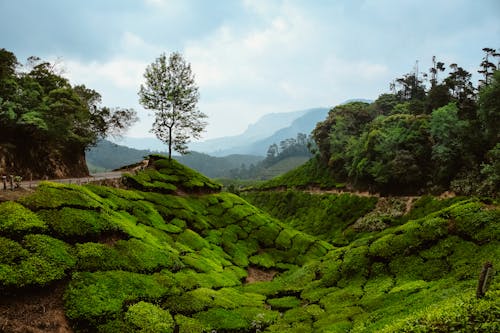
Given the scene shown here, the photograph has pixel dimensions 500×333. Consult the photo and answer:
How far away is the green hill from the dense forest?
13259 mm

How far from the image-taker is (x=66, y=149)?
4059cm

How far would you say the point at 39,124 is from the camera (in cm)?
3142

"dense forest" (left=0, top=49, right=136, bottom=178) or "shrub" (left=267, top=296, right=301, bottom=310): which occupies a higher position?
"dense forest" (left=0, top=49, right=136, bottom=178)

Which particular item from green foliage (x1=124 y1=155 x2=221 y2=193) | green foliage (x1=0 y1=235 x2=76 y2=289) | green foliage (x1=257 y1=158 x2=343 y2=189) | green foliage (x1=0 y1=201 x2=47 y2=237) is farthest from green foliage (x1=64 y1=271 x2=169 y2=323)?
green foliage (x1=257 y1=158 x2=343 y2=189)

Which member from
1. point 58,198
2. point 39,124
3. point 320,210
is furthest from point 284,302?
point 320,210

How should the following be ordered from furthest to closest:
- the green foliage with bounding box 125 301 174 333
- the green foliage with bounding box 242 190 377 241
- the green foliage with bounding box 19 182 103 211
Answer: the green foliage with bounding box 242 190 377 241, the green foliage with bounding box 19 182 103 211, the green foliage with bounding box 125 301 174 333

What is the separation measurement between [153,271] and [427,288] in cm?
1464

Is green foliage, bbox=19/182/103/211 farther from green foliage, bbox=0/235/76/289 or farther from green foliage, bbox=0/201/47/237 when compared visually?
green foliage, bbox=0/235/76/289

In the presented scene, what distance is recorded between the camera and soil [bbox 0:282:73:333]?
11977mm

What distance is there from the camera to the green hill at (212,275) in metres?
13.1

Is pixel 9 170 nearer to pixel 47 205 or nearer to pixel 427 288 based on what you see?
pixel 47 205

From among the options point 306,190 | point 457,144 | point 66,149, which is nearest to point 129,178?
point 66,149

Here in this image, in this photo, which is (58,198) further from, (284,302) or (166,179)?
(166,179)

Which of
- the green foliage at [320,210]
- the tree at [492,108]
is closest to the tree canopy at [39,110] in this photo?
the green foliage at [320,210]
